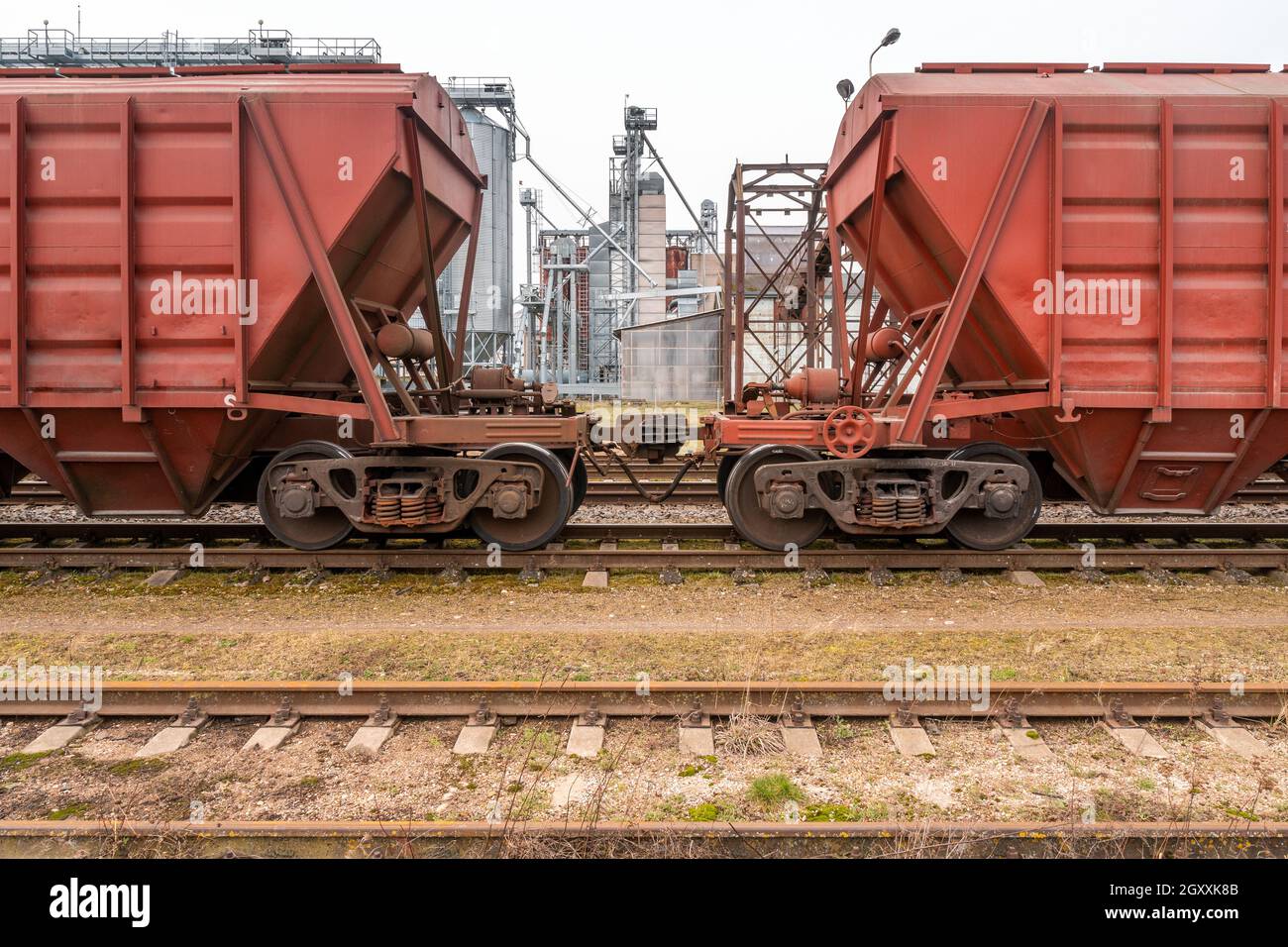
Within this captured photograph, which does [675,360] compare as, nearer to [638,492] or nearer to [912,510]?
[638,492]

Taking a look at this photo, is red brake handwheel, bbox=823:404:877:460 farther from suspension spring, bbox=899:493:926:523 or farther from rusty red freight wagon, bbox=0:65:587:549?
rusty red freight wagon, bbox=0:65:587:549

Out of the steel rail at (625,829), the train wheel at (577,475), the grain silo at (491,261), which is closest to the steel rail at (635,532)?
the train wheel at (577,475)

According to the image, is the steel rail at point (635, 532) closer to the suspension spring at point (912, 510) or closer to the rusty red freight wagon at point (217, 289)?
the rusty red freight wagon at point (217, 289)

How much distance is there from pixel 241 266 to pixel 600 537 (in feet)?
14.3

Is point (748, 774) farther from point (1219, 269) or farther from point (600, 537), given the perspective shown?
point (1219, 269)

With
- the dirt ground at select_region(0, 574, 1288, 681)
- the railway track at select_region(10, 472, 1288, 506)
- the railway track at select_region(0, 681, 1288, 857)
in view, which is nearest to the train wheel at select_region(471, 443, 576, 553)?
the dirt ground at select_region(0, 574, 1288, 681)

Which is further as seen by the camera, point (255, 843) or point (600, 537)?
point (600, 537)

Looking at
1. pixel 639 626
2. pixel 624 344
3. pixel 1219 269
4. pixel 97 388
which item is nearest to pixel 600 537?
pixel 639 626

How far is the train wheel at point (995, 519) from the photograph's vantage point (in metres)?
7.08

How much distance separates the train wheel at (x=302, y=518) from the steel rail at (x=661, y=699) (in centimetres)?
304

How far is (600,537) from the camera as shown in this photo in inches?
312

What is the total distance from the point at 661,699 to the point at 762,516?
11.8 ft

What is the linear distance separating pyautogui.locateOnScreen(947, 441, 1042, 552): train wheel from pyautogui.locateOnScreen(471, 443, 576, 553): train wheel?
12.8ft

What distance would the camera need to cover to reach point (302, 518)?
7156mm
